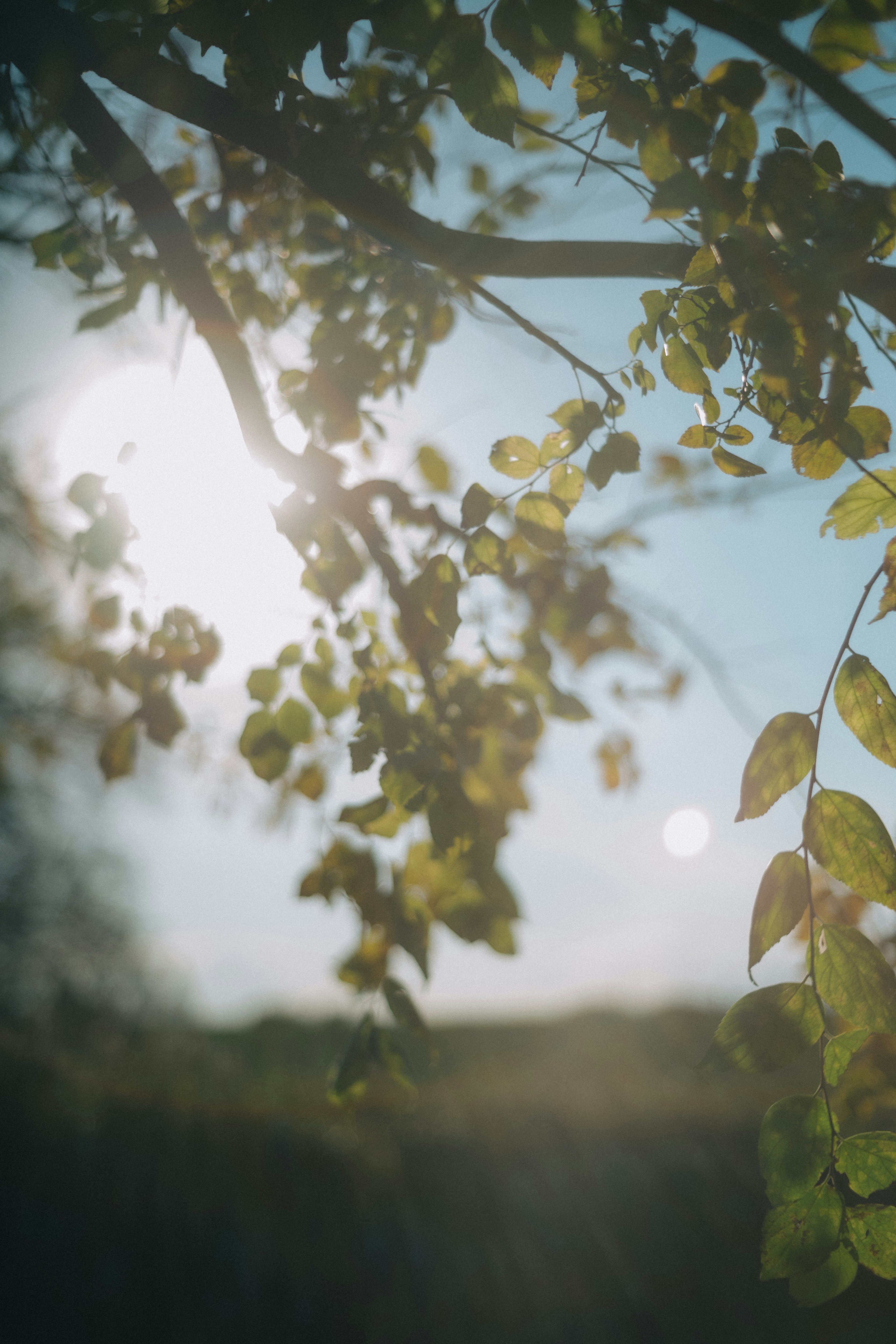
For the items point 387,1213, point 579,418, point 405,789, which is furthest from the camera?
point 387,1213

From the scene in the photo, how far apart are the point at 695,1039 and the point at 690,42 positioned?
17.3 feet

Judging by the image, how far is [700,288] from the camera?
82cm

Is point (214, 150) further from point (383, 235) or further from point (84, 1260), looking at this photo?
point (84, 1260)

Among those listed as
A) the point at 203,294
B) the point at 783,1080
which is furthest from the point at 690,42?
the point at 783,1080

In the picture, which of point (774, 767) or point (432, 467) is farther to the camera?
point (432, 467)

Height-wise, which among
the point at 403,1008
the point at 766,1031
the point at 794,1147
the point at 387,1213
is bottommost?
the point at 387,1213

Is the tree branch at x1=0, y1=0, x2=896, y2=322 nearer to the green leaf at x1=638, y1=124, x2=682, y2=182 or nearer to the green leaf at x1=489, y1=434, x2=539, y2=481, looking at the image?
the green leaf at x1=638, y1=124, x2=682, y2=182

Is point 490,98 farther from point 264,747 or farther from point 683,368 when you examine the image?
point 264,747

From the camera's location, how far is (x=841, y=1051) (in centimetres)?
71

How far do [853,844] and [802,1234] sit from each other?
400 millimetres

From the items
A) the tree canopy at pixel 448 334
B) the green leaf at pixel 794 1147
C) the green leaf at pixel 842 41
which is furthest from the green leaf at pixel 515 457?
the green leaf at pixel 794 1147

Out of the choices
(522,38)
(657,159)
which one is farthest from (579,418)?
(522,38)

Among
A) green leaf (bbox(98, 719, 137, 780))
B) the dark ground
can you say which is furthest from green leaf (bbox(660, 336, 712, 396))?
the dark ground

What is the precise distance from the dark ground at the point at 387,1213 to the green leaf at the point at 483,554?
Answer: 2966 millimetres
